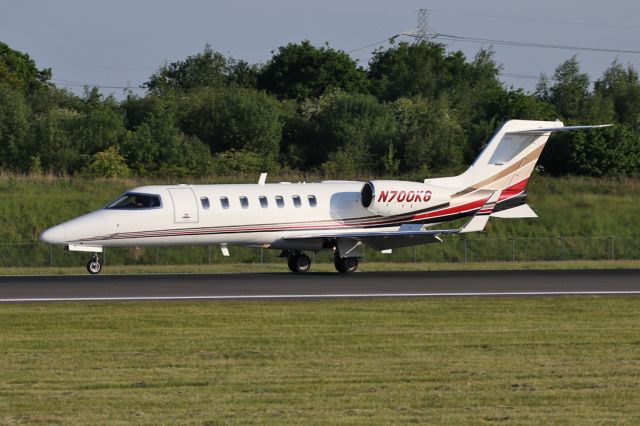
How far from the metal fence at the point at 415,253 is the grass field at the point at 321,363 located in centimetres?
2393

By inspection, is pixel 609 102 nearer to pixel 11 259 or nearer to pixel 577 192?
pixel 577 192

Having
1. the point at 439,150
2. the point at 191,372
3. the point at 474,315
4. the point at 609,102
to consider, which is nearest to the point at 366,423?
the point at 191,372

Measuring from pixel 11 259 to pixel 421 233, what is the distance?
1913 cm

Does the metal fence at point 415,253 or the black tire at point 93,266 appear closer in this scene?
the black tire at point 93,266

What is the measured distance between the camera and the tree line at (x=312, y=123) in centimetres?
6375

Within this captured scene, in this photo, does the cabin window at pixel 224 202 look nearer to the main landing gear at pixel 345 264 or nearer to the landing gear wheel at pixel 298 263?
the landing gear wheel at pixel 298 263

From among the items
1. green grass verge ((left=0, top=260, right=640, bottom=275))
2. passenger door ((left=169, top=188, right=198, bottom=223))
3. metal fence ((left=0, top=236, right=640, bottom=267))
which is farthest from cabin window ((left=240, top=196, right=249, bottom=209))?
metal fence ((left=0, top=236, right=640, bottom=267))

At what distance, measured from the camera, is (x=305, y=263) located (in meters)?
35.4

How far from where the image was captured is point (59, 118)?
69.3 meters

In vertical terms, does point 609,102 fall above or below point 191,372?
above

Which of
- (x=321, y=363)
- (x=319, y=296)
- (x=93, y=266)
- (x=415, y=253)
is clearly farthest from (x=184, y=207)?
(x=321, y=363)

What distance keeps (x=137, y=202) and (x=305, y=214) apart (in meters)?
4.91

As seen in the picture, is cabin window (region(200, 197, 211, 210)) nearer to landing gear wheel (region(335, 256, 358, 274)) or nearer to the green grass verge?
the green grass verge

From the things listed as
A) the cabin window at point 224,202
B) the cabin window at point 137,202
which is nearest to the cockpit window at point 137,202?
the cabin window at point 137,202
